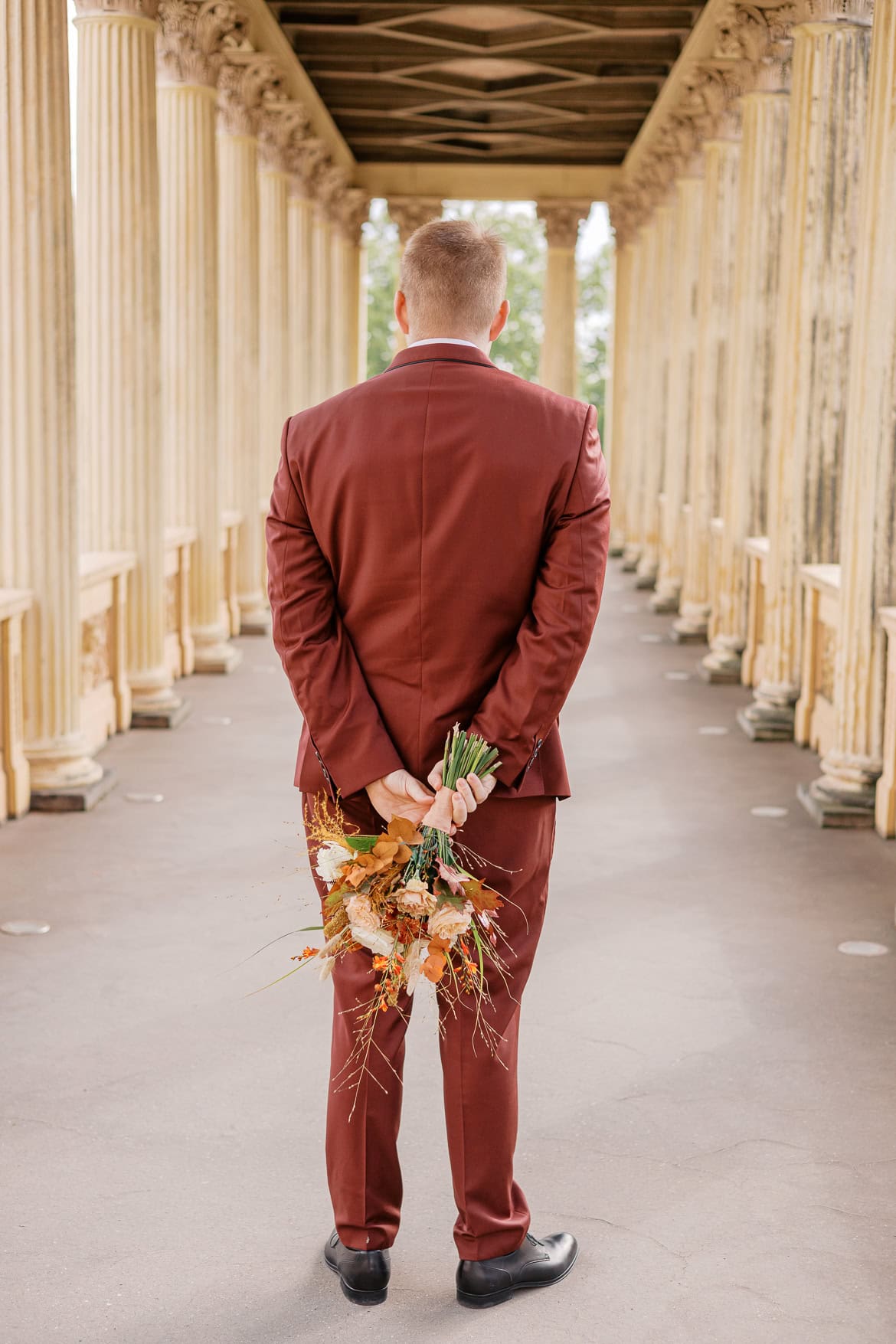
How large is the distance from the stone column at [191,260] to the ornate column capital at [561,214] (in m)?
14.2

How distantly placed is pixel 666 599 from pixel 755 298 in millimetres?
5791

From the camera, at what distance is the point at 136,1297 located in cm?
332

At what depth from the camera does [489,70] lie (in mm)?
19719

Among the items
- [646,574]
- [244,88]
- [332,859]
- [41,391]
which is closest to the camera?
[332,859]

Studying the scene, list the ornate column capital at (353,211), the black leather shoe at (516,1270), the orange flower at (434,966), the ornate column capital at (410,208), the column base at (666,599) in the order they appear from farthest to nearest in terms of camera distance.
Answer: the ornate column capital at (410,208)
the ornate column capital at (353,211)
the column base at (666,599)
the black leather shoe at (516,1270)
the orange flower at (434,966)

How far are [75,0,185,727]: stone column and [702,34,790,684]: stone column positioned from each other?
4.43 metres

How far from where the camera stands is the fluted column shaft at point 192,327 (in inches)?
469

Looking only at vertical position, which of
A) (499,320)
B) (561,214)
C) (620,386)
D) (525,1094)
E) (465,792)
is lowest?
(525,1094)

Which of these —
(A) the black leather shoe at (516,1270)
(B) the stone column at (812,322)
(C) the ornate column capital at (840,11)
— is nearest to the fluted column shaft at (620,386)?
(B) the stone column at (812,322)

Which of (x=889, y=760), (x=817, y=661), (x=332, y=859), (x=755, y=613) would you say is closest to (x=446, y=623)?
(x=332, y=859)

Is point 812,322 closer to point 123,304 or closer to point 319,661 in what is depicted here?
point 123,304

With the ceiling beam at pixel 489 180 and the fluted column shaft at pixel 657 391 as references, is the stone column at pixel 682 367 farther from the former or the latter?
the ceiling beam at pixel 489 180

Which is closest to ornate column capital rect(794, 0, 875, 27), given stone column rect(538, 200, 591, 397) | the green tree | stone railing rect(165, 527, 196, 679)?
stone railing rect(165, 527, 196, 679)

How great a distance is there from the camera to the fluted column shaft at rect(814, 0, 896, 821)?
23.9 ft
